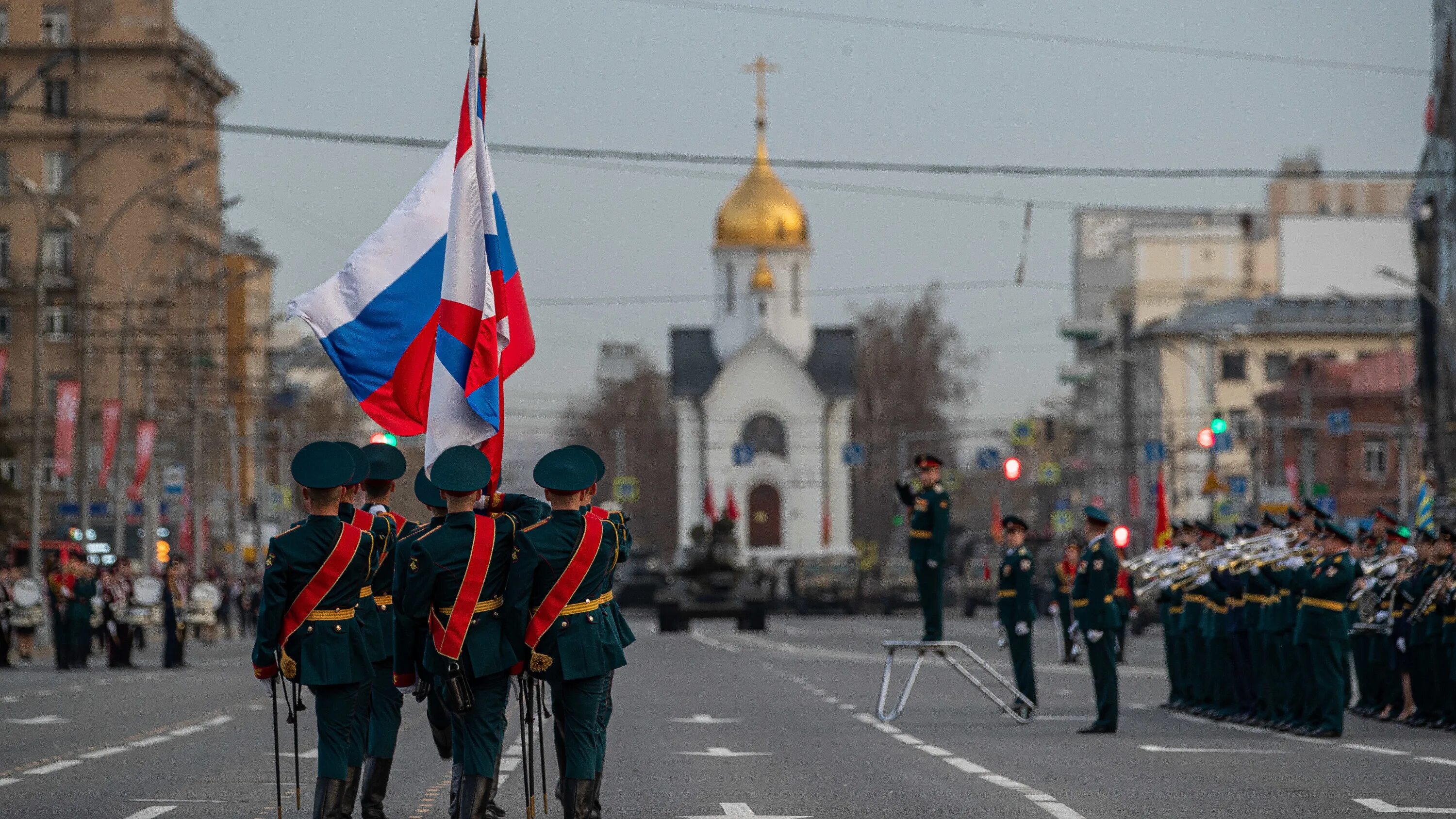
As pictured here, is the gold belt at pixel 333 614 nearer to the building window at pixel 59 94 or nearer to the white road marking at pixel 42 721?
the white road marking at pixel 42 721

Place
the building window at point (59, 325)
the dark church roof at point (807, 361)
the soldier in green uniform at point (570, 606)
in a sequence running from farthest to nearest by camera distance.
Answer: the dark church roof at point (807, 361) < the building window at point (59, 325) < the soldier in green uniform at point (570, 606)

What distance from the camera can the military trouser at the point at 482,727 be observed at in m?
10.1

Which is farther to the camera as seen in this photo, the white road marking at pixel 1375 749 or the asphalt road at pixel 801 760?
the white road marking at pixel 1375 749

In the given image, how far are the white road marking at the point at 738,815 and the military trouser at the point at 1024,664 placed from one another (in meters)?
8.33

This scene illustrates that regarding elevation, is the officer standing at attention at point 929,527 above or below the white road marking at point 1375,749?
above

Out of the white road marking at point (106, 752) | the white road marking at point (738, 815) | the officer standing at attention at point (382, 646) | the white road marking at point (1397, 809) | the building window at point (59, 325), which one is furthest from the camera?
the building window at point (59, 325)

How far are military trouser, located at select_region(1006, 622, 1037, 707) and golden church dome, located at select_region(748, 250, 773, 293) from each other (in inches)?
3404

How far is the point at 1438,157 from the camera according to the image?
6116 centimetres

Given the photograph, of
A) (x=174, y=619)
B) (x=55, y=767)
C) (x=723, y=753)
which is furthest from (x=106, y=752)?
(x=174, y=619)

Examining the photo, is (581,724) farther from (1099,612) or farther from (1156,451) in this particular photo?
(1156,451)

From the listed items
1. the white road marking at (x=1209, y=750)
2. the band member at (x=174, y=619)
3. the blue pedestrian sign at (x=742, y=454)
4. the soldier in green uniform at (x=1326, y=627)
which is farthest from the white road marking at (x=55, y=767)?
the blue pedestrian sign at (x=742, y=454)

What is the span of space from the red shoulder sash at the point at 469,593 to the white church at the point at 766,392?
291 feet

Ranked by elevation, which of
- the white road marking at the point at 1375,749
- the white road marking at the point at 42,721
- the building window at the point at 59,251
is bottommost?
the white road marking at the point at 42,721

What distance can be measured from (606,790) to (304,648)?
10.6 feet
